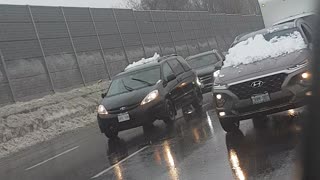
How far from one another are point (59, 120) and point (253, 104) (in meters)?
11.7

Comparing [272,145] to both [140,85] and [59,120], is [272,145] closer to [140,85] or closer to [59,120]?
[140,85]

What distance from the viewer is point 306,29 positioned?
422 inches

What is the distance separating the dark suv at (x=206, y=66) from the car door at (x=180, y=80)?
12.2ft

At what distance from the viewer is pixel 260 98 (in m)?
8.62

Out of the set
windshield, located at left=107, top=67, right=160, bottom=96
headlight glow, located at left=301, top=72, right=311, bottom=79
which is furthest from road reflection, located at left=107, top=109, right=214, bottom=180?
headlight glow, located at left=301, top=72, right=311, bottom=79

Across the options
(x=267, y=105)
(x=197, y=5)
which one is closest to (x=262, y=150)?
(x=267, y=105)

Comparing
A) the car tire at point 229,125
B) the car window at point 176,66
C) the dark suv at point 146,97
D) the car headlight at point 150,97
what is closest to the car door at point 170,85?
the dark suv at point 146,97

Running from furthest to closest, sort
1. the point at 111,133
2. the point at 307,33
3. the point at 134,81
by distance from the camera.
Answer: the point at 134,81 → the point at 111,133 → the point at 307,33

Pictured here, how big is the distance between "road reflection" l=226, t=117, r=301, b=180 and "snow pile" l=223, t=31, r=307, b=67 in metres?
1.29

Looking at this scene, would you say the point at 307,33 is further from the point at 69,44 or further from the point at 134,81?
the point at 69,44

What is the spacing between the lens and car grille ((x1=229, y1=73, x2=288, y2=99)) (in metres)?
8.60

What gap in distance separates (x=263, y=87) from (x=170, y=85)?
5.01 meters

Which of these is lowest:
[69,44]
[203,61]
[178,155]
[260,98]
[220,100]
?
[178,155]

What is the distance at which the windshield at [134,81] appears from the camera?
1312cm
